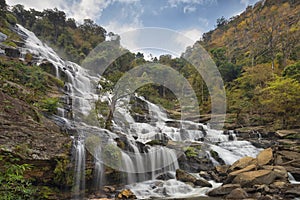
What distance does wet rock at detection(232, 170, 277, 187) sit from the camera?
21.2 feet

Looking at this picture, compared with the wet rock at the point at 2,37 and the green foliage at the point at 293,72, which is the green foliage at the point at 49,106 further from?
the green foliage at the point at 293,72

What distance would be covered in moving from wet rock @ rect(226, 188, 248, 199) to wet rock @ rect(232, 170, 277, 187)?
2.17 ft

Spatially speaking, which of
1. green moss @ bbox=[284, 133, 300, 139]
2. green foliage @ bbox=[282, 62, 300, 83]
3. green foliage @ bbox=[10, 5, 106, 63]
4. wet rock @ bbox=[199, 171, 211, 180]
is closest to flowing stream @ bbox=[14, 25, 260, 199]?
wet rock @ bbox=[199, 171, 211, 180]

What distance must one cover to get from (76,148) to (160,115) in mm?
11237

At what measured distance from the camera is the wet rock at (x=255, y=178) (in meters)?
6.48

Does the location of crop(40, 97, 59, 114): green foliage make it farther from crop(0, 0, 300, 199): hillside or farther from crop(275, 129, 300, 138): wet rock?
crop(275, 129, 300, 138): wet rock

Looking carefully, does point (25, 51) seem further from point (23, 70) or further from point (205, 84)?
point (205, 84)

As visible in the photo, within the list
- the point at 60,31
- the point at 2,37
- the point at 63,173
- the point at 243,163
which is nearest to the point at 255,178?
the point at 243,163

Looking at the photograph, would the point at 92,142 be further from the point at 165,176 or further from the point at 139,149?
the point at 165,176

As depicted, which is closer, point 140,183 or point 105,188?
point 105,188

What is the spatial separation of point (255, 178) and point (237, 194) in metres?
1.08

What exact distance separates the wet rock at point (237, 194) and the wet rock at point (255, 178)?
662 mm

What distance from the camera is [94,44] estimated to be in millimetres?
29953

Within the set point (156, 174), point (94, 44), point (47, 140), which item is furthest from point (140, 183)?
point (94, 44)
